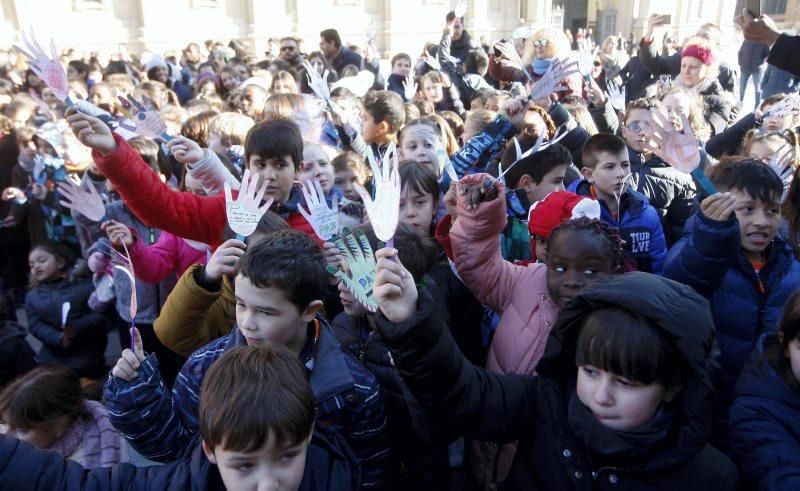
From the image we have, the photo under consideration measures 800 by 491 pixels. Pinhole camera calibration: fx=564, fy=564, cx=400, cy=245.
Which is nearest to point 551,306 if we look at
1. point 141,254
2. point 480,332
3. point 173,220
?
point 480,332

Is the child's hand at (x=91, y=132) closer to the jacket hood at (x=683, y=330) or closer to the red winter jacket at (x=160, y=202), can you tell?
the red winter jacket at (x=160, y=202)

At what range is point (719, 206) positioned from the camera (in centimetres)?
173

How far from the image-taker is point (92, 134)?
2.08 metres

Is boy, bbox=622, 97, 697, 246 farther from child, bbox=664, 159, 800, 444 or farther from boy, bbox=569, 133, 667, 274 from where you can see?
child, bbox=664, 159, 800, 444

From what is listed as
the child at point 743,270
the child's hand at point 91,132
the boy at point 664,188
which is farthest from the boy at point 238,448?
the boy at point 664,188

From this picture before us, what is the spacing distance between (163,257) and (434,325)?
5.84 feet

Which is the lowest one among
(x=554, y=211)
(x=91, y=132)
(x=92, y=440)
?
(x=92, y=440)

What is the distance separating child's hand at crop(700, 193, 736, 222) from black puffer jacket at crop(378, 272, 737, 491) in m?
0.52

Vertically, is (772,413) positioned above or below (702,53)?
below

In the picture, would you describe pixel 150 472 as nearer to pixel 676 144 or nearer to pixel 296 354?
pixel 296 354

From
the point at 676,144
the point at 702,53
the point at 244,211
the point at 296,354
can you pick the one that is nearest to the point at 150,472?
the point at 296,354

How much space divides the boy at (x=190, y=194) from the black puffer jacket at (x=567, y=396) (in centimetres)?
99

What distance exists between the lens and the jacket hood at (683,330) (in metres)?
1.26

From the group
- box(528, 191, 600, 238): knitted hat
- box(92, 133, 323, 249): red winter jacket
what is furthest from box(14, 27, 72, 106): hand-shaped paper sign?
box(528, 191, 600, 238): knitted hat
